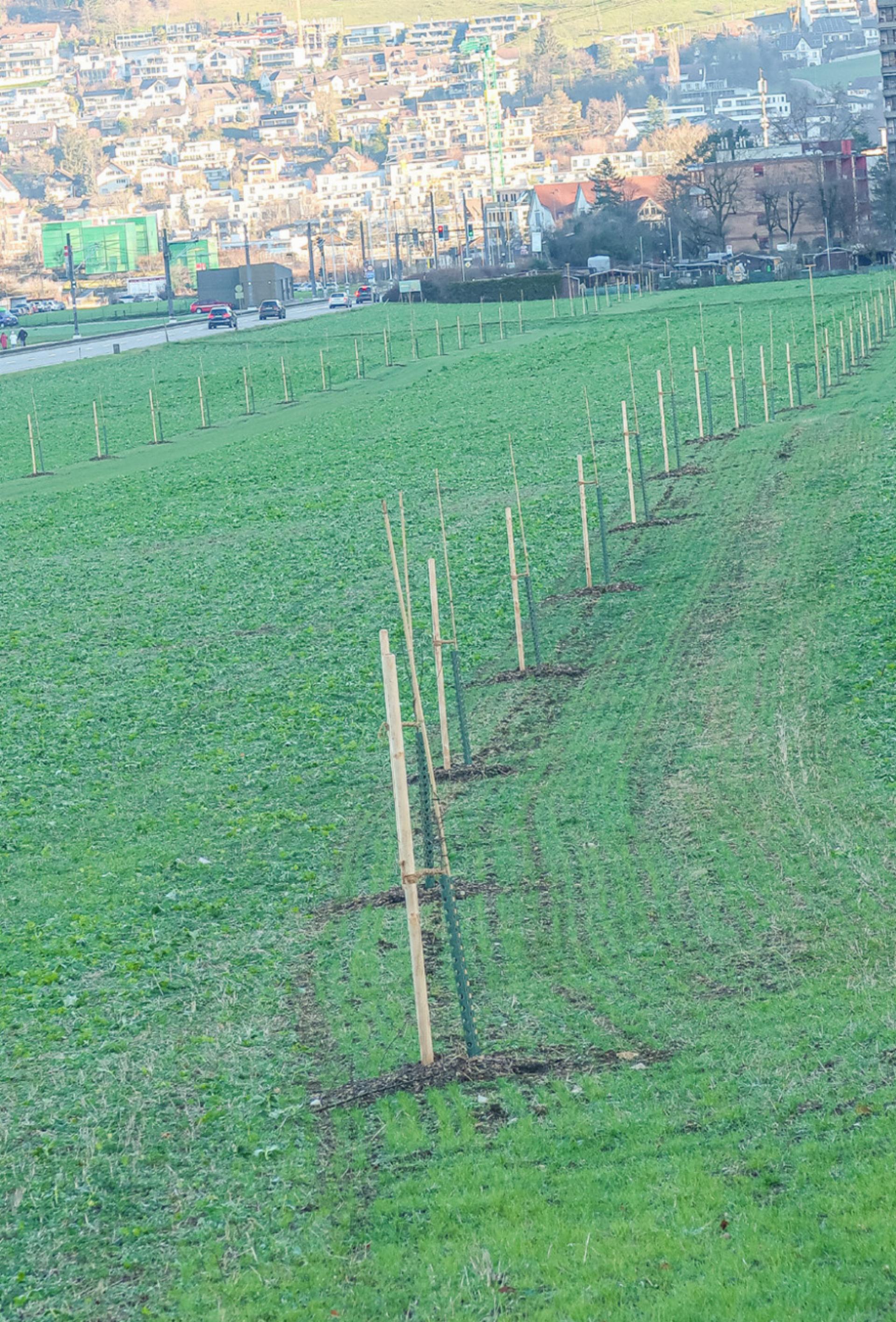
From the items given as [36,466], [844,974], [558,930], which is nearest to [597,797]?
[558,930]

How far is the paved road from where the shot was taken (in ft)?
363

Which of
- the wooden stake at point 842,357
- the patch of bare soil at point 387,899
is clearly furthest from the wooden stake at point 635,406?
the patch of bare soil at point 387,899

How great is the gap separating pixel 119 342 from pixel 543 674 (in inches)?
4069

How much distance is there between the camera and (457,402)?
67125 millimetres

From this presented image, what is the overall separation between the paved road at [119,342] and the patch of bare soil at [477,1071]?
305ft

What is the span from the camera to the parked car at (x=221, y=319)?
426 ft

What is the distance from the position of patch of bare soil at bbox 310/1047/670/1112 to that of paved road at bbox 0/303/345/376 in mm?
92832

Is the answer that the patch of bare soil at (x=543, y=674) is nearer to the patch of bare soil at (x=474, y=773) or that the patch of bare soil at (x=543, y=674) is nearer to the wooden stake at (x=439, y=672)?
the wooden stake at (x=439, y=672)

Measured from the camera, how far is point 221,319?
429 ft

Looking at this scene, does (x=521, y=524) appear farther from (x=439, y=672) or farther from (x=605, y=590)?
(x=439, y=672)

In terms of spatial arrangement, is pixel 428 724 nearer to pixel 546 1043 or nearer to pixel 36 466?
pixel 546 1043

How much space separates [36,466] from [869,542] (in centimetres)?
3838

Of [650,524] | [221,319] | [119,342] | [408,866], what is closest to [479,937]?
[408,866]

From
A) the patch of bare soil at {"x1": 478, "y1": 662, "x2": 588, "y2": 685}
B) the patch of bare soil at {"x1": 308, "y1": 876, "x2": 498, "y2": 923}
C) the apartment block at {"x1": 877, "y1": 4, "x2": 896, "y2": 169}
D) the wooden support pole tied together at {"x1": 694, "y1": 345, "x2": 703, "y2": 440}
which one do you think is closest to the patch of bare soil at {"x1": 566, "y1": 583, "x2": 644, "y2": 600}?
the patch of bare soil at {"x1": 478, "y1": 662, "x2": 588, "y2": 685}
